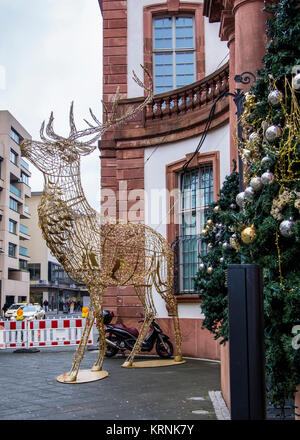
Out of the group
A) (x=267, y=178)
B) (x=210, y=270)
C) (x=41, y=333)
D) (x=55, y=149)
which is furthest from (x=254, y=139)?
(x=41, y=333)

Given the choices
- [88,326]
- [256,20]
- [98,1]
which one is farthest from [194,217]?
[98,1]

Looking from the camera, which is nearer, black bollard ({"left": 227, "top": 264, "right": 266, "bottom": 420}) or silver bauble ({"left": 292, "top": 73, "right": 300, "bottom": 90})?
black bollard ({"left": 227, "top": 264, "right": 266, "bottom": 420})

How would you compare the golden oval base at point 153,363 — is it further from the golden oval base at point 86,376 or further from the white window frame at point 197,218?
the white window frame at point 197,218

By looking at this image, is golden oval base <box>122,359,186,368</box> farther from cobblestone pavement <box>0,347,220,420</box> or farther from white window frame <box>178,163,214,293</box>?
white window frame <box>178,163,214,293</box>

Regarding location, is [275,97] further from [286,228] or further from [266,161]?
[286,228]

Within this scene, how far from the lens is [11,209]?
61.6 metres

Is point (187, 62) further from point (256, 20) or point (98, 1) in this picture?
point (256, 20)

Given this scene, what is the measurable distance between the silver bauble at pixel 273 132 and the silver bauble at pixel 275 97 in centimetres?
23

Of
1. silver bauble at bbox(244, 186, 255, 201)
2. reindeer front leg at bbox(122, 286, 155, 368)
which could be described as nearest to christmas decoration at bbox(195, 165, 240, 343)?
silver bauble at bbox(244, 186, 255, 201)

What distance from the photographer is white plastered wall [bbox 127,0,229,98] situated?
13.8 m

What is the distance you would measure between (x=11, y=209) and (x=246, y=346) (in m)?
62.1

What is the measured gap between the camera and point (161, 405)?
629 cm

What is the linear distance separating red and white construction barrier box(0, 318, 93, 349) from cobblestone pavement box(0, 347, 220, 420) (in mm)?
2832

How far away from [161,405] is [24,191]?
6352 cm
